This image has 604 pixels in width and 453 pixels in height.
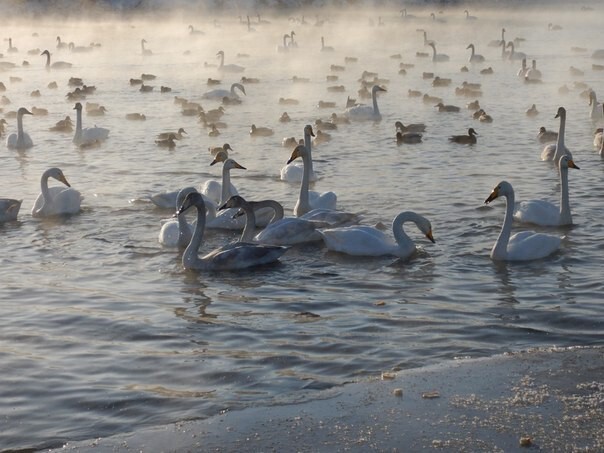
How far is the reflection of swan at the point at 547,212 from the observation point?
13.1 metres

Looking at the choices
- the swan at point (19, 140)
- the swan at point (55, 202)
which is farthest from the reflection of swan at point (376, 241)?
the swan at point (19, 140)

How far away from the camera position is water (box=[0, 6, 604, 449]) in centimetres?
823

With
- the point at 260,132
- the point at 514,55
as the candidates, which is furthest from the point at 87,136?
the point at 514,55

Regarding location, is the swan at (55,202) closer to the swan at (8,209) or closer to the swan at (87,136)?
the swan at (8,209)

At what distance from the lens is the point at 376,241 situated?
1191 centimetres

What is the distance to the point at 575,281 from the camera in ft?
35.2

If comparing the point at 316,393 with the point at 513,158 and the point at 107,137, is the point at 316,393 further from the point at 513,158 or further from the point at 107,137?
the point at 107,137

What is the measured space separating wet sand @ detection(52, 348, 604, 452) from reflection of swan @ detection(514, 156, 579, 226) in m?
5.07

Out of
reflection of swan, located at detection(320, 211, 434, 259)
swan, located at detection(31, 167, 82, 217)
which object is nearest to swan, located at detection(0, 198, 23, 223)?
swan, located at detection(31, 167, 82, 217)

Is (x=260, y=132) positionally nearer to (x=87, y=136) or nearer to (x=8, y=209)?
(x=87, y=136)

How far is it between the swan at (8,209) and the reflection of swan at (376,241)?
4297 millimetres

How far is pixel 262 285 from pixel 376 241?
1.49 m

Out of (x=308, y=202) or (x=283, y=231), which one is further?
(x=308, y=202)

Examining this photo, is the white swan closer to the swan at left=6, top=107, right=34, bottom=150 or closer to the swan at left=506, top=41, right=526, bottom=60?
the swan at left=6, top=107, right=34, bottom=150
